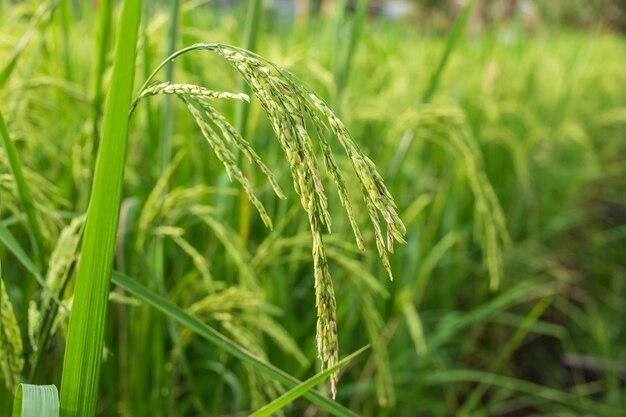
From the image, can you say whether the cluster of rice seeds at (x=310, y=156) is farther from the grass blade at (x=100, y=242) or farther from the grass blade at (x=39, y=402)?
the grass blade at (x=39, y=402)

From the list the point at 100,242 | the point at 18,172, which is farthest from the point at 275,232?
the point at 100,242

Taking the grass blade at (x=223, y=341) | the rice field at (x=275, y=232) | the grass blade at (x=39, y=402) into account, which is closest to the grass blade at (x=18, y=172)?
the rice field at (x=275, y=232)

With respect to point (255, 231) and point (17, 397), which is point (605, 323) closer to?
point (255, 231)

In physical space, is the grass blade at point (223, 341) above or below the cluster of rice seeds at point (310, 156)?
below

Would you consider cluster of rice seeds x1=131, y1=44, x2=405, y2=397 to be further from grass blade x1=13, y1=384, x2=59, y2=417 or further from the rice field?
grass blade x1=13, y1=384, x2=59, y2=417

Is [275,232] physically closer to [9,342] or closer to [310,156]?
[9,342]

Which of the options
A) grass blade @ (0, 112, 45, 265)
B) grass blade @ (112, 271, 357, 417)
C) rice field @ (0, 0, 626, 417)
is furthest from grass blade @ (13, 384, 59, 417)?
grass blade @ (0, 112, 45, 265)

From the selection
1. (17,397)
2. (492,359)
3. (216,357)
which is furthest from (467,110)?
(17,397)
